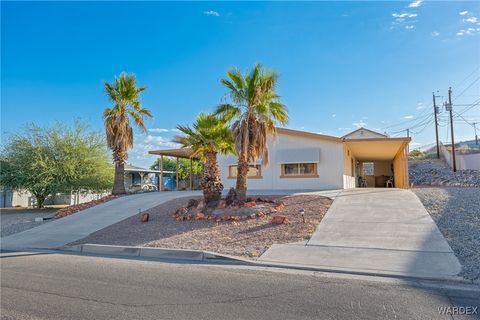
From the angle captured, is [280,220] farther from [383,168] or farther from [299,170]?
[383,168]

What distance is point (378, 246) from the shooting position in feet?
27.0

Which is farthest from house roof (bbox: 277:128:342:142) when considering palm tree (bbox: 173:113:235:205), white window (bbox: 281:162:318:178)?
palm tree (bbox: 173:113:235:205)

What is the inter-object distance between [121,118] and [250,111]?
413 inches

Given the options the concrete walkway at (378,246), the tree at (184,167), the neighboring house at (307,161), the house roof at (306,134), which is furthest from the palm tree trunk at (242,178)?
the tree at (184,167)

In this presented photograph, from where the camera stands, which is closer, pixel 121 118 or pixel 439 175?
pixel 121 118

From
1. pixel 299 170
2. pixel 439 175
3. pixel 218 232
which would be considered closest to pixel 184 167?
pixel 299 170

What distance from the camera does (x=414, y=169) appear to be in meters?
35.6

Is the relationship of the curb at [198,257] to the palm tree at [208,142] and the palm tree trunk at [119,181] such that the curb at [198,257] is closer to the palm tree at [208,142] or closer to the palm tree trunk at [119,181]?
the palm tree at [208,142]

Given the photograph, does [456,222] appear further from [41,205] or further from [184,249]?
[41,205]

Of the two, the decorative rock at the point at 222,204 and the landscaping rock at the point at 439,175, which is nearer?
the decorative rock at the point at 222,204

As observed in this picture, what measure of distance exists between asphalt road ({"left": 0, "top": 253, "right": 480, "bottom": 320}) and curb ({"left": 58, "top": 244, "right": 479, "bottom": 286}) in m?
0.48

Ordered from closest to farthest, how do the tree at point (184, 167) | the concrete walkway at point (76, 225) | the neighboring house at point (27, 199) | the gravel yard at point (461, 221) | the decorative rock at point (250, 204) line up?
1. the gravel yard at point (461, 221)
2. the concrete walkway at point (76, 225)
3. the decorative rock at point (250, 204)
4. the neighboring house at point (27, 199)
5. the tree at point (184, 167)

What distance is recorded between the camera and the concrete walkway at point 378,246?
22.0ft

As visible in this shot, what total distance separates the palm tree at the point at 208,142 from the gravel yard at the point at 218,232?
1.91 m
